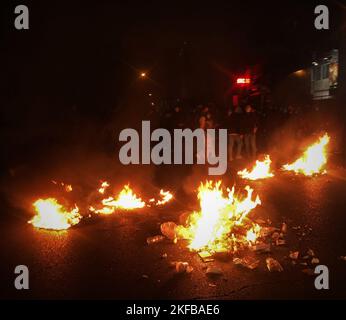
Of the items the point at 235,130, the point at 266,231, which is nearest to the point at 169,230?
the point at 266,231

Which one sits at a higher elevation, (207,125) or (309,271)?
(207,125)

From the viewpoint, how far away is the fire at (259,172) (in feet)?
32.9

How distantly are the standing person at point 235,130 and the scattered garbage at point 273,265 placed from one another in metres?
6.50

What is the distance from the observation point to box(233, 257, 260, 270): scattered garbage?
471cm

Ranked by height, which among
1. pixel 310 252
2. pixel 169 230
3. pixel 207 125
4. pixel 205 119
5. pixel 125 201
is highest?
pixel 205 119

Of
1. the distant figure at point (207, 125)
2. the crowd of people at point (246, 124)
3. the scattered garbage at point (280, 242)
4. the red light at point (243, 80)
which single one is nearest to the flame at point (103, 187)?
the crowd of people at point (246, 124)

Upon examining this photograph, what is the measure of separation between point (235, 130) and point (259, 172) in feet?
5.54

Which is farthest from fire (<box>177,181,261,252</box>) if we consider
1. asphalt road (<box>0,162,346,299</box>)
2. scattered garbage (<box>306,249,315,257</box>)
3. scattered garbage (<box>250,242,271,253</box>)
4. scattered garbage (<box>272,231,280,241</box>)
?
scattered garbage (<box>306,249,315,257</box>)

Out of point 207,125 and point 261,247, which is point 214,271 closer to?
point 261,247

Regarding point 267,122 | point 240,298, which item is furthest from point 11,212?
point 267,122

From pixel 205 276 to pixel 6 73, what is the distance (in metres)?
8.00

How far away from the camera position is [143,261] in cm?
494

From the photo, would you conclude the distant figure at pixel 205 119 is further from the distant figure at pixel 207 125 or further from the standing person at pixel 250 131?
the standing person at pixel 250 131
